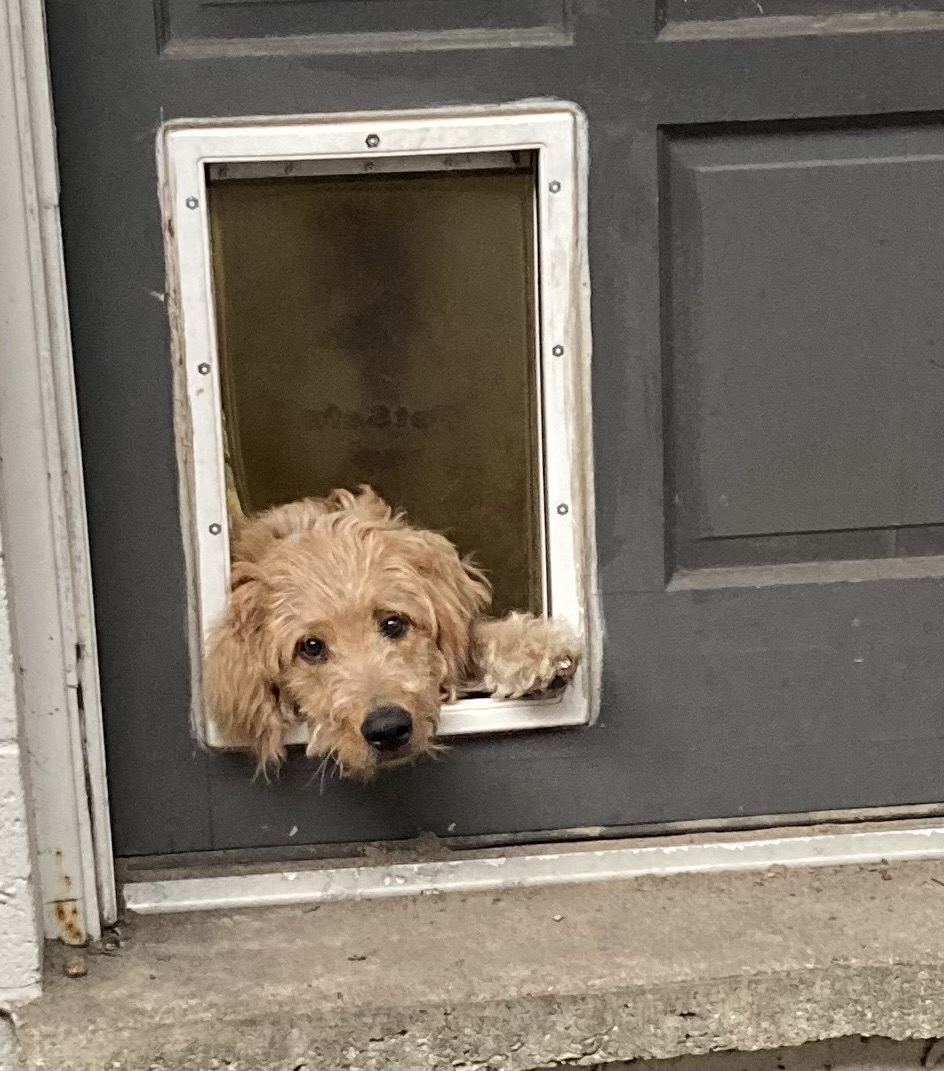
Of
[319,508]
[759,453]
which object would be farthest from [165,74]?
[759,453]

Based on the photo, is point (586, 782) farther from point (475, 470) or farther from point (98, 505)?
point (98, 505)

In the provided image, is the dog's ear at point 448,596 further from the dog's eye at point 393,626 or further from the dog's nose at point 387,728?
the dog's nose at point 387,728

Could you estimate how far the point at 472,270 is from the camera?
186cm

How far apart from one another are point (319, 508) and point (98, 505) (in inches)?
11.8

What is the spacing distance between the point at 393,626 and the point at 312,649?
0.11 metres

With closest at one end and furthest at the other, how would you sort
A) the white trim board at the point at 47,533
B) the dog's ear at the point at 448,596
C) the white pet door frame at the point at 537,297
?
1. the white trim board at the point at 47,533
2. the white pet door frame at the point at 537,297
3. the dog's ear at the point at 448,596

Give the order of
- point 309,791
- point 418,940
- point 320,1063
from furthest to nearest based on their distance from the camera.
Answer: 1. point 309,791
2. point 418,940
3. point 320,1063

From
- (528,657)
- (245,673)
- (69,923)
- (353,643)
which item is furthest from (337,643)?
(69,923)

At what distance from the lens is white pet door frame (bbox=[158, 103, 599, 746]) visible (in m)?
1.68

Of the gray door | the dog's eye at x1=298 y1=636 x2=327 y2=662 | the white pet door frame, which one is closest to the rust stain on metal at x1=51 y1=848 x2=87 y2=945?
the gray door

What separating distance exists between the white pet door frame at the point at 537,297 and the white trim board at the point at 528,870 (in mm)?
198

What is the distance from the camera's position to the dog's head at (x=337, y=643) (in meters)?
1.69

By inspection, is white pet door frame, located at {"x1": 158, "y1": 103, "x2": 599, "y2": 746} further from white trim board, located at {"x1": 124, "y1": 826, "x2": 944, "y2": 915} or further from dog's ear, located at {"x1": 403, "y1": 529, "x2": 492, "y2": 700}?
white trim board, located at {"x1": 124, "y1": 826, "x2": 944, "y2": 915}

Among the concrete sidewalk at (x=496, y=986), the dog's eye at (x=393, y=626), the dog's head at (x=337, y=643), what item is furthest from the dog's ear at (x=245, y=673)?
the concrete sidewalk at (x=496, y=986)
